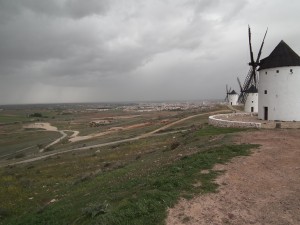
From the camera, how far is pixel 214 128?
30609 millimetres

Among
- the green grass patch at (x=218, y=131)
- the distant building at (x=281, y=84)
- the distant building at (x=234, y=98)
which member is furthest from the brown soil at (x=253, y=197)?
the distant building at (x=234, y=98)

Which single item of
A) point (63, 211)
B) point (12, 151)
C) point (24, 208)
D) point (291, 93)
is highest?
point (291, 93)

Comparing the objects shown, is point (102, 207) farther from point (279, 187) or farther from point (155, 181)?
point (279, 187)

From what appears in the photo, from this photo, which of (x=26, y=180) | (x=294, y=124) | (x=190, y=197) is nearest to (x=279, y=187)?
(x=190, y=197)

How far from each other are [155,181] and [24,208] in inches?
379

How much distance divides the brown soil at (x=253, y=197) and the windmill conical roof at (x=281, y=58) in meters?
16.8

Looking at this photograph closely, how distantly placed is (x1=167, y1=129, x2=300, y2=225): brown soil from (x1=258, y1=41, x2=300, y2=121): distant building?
15.3m

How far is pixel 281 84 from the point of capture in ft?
103

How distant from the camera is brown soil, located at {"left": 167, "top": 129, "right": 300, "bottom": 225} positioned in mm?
9781

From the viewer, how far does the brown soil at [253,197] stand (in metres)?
9.78

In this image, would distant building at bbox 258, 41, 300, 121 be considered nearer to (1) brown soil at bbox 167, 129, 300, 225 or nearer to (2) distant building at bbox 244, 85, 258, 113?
(1) brown soil at bbox 167, 129, 300, 225

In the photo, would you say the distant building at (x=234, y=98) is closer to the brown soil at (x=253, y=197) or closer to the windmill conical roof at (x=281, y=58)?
the windmill conical roof at (x=281, y=58)

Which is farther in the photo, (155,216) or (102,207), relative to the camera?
(102,207)

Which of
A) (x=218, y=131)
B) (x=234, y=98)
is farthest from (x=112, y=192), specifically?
(x=234, y=98)
